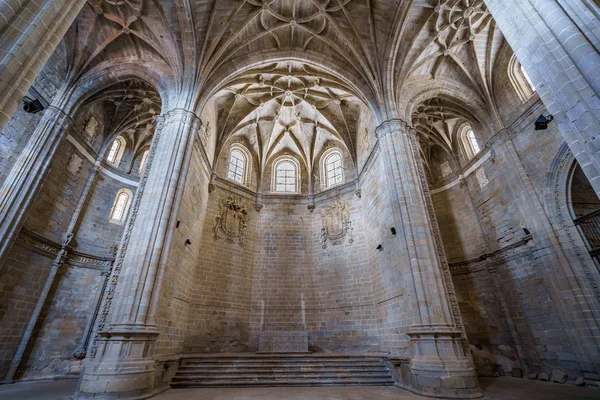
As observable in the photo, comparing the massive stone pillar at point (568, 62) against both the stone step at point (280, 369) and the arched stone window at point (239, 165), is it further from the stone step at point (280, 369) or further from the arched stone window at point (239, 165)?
the arched stone window at point (239, 165)

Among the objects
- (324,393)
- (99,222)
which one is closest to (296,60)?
(99,222)

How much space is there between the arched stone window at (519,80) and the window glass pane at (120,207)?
20.6 meters

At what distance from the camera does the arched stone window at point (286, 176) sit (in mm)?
18125

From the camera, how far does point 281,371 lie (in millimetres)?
9375

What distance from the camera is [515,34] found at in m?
5.17

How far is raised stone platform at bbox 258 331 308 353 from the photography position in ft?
36.8

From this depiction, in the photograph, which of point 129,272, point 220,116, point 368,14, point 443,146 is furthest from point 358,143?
point 129,272

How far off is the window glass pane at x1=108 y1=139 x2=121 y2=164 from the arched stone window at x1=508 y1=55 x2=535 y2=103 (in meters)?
20.8

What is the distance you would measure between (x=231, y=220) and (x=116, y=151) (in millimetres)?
8081

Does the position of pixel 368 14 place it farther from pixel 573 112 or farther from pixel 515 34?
pixel 573 112

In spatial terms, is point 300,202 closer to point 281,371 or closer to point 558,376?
point 281,371

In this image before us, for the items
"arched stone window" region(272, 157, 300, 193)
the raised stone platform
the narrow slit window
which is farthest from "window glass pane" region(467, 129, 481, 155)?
the narrow slit window

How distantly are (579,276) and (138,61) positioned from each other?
→ 1910cm

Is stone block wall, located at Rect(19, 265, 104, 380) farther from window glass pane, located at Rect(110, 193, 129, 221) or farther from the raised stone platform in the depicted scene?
the raised stone platform
